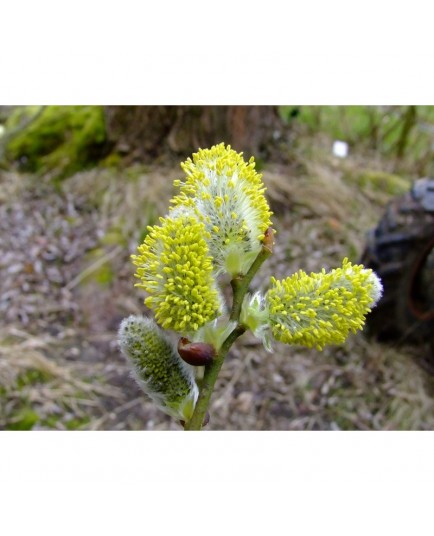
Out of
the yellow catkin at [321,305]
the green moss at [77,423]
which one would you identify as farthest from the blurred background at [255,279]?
the yellow catkin at [321,305]

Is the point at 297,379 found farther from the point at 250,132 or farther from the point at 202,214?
the point at 202,214

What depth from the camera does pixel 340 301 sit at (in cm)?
39

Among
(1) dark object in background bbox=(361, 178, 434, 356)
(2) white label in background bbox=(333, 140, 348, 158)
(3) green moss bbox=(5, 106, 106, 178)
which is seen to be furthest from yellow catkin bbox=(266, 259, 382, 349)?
(2) white label in background bbox=(333, 140, 348, 158)

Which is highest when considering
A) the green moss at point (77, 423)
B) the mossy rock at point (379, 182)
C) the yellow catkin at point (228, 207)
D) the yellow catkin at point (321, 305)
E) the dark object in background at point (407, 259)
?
the yellow catkin at point (228, 207)

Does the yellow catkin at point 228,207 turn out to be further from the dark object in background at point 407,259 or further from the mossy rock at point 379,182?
the mossy rock at point 379,182

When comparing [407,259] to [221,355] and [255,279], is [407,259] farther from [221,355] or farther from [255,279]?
[221,355]

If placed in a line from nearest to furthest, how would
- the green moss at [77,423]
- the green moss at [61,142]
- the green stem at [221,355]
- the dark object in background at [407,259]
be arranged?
the green stem at [221,355], the dark object in background at [407,259], the green moss at [77,423], the green moss at [61,142]

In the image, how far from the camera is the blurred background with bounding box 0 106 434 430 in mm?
1597

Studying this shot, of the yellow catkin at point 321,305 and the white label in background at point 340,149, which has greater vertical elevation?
the white label in background at point 340,149

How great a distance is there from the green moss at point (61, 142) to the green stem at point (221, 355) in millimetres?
1920

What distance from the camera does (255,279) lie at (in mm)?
1892

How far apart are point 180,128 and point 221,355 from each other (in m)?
1.82

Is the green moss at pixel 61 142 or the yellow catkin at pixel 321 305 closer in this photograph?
the yellow catkin at pixel 321 305

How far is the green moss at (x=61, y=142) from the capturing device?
2.22 m
